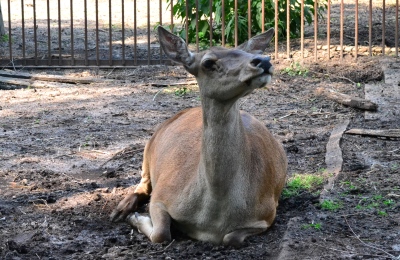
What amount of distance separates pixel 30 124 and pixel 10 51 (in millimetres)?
3595

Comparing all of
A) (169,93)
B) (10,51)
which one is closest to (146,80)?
(169,93)

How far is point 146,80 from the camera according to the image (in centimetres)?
1254

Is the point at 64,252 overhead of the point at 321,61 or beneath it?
beneath

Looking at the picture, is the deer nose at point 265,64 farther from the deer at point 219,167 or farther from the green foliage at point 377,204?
the green foliage at point 377,204

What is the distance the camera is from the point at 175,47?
5961 mm

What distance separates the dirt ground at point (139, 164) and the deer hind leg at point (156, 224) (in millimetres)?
84

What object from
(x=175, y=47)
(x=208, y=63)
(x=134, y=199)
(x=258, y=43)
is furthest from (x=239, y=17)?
(x=208, y=63)

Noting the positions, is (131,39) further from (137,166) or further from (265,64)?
(265,64)

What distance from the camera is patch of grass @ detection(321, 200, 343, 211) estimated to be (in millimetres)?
6426

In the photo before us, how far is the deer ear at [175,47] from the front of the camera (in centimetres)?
589

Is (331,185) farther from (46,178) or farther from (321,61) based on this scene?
(321,61)

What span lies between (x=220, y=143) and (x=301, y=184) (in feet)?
5.75

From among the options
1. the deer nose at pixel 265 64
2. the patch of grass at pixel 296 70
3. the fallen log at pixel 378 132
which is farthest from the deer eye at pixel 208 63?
the patch of grass at pixel 296 70

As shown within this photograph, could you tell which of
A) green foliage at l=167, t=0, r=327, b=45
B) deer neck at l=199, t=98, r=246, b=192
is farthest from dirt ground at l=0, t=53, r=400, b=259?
green foliage at l=167, t=0, r=327, b=45
